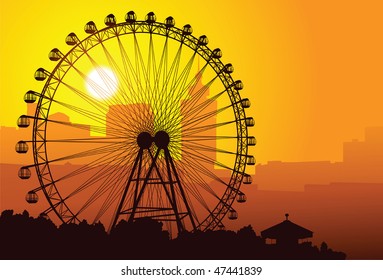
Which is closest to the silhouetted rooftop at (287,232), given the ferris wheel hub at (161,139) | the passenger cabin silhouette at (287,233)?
the passenger cabin silhouette at (287,233)

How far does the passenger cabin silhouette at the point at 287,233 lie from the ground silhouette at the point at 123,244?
38 centimetres

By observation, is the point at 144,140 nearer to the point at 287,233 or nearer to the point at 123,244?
the point at 123,244

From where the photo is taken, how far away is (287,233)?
4128 cm

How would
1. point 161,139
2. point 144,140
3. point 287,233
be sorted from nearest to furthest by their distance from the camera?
1. point 144,140
2. point 161,139
3. point 287,233

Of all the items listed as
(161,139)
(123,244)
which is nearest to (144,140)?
(161,139)

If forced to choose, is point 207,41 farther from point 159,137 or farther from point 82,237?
point 82,237

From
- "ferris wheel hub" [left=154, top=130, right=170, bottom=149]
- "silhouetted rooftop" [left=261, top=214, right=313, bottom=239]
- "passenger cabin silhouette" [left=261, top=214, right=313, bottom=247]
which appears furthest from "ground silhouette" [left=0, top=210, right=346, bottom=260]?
"ferris wheel hub" [left=154, top=130, right=170, bottom=149]

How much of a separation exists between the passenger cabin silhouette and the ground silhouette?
1.25 ft

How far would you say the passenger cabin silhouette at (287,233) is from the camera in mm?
41312

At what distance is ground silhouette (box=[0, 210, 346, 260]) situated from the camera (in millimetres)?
34781

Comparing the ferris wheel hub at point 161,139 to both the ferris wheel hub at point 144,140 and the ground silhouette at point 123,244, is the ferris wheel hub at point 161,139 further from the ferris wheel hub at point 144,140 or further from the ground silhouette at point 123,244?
the ground silhouette at point 123,244

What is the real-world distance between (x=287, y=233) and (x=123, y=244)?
10.0 metres
